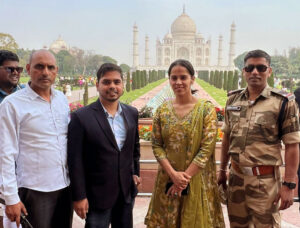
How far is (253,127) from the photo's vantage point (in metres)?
1.63

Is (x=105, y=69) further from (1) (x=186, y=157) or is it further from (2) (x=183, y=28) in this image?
(2) (x=183, y=28)

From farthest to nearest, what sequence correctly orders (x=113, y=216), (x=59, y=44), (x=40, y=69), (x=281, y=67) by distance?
(x=59, y=44) → (x=281, y=67) → (x=113, y=216) → (x=40, y=69)

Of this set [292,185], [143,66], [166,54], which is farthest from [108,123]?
[166,54]

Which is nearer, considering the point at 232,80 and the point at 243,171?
the point at 243,171

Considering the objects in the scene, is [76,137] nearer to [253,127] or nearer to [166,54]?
[253,127]

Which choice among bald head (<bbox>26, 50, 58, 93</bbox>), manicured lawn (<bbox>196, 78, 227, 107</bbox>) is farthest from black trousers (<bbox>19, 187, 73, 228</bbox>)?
manicured lawn (<bbox>196, 78, 227, 107</bbox>)

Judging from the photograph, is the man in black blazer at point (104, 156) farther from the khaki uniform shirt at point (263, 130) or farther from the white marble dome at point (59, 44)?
the white marble dome at point (59, 44)

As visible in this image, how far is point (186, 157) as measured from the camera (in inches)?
66.0

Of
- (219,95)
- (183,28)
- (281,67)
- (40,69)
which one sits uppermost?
(183,28)

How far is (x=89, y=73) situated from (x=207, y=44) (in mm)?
23745

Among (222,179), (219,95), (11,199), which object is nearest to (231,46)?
(219,95)

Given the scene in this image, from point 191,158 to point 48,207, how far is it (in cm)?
80

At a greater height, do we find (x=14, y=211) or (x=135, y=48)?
(x=135, y=48)

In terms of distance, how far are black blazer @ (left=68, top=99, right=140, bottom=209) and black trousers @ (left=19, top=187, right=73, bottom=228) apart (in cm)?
10
